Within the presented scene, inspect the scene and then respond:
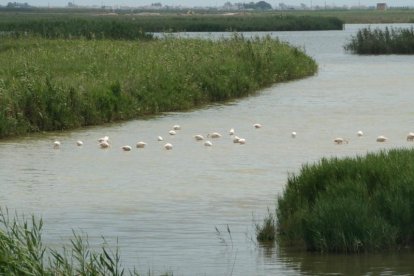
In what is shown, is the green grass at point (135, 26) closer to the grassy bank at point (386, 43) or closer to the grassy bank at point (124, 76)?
the grassy bank at point (386, 43)

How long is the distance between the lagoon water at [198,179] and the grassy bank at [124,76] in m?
0.66

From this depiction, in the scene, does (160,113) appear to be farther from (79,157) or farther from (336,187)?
(336,187)

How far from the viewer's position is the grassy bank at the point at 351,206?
12070 mm

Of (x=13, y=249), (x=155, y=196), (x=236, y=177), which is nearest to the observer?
(x=13, y=249)

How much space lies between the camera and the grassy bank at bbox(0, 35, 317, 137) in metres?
25.0

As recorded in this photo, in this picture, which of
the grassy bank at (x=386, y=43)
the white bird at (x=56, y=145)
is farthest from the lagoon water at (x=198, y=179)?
the grassy bank at (x=386, y=43)

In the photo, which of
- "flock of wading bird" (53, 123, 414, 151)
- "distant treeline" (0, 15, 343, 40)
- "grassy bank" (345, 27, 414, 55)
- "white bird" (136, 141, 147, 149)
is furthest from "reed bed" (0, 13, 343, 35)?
"white bird" (136, 141, 147, 149)

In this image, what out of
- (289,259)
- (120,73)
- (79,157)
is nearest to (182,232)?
(289,259)

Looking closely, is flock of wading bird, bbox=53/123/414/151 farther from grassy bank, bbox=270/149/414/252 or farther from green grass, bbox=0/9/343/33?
green grass, bbox=0/9/343/33

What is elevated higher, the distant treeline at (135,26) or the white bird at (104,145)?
the white bird at (104,145)

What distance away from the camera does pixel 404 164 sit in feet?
43.4

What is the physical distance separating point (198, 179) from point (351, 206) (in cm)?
612

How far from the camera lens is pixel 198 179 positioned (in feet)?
59.1

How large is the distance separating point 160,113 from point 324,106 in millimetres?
4498
